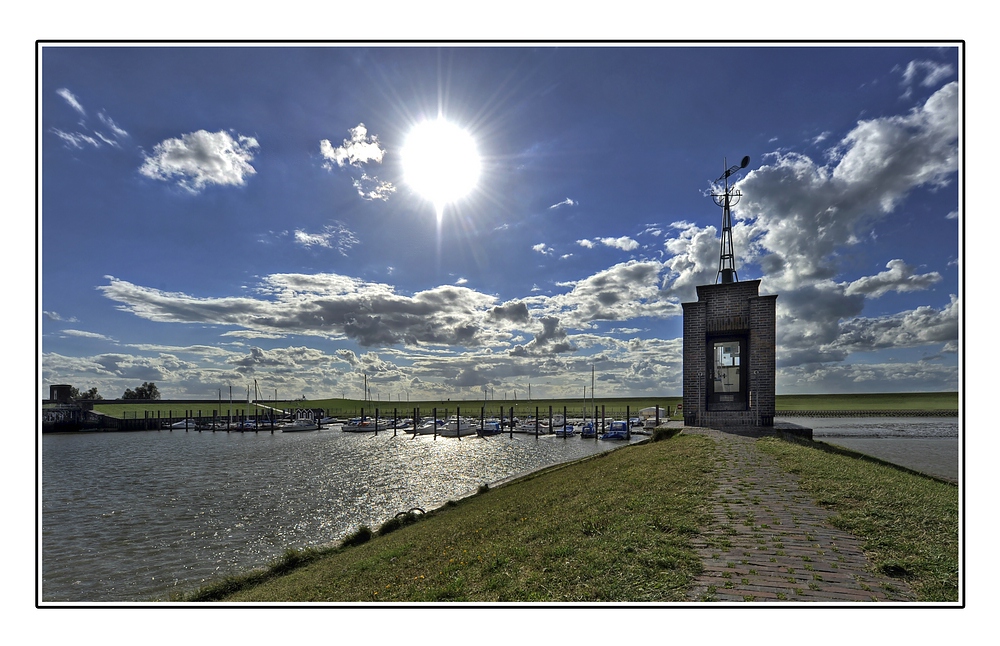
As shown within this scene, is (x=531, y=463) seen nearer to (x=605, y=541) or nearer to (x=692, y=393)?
(x=692, y=393)

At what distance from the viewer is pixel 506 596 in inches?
237

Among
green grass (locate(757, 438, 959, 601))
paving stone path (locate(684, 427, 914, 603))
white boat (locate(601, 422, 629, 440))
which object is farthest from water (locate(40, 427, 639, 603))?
white boat (locate(601, 422, 629, 440))

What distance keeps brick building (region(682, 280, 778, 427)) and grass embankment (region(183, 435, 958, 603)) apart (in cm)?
539

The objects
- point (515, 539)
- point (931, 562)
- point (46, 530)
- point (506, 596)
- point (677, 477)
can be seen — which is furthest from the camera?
point (46, 530)

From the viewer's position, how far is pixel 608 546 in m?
6.79

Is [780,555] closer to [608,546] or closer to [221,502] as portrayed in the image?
[608,546]

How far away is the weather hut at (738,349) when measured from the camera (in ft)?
60.3

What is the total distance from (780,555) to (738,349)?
57.2 feet

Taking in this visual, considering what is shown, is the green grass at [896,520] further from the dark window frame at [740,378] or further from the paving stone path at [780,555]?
the dark window frame at [740,378]

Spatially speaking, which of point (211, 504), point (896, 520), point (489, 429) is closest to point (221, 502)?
point (211, 504)

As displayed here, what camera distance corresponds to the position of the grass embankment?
5664 millimetres

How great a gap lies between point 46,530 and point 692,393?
35295 millimetres
